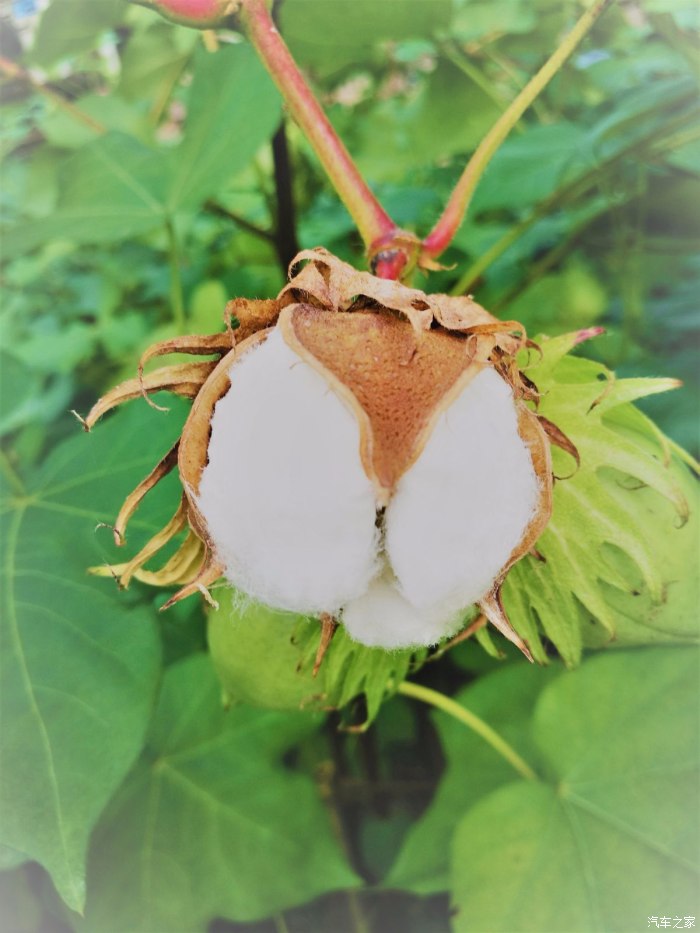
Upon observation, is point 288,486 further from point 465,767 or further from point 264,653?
point 465,767

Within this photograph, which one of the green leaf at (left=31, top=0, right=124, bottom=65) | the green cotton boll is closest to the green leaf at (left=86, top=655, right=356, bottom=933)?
the green cotton boll

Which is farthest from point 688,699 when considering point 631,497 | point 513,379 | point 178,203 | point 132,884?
point 178,203

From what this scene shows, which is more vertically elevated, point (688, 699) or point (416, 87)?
point (416, 87)

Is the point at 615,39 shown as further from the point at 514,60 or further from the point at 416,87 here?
the point at 416,87

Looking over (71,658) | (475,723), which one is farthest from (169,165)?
(475,723)

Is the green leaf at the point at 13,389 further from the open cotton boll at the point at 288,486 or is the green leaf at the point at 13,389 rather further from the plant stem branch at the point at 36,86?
the open cotton boll at the point at 288,486

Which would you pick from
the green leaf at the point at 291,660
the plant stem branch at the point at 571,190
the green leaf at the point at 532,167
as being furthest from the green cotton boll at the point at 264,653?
the green leaf at the point at 532,167

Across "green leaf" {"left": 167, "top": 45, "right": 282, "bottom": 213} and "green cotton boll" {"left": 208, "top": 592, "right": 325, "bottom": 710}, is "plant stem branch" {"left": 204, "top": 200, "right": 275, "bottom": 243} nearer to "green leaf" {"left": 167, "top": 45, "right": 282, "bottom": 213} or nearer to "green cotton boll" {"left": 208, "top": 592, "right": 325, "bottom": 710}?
"green leaf" {"left": 167, "top": 45, "right": 282, "bottom": 213}
